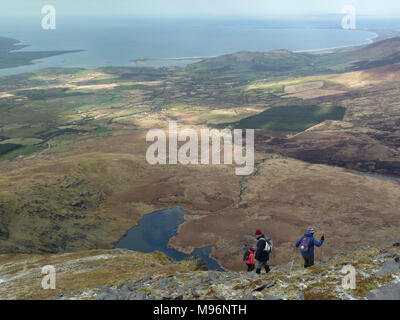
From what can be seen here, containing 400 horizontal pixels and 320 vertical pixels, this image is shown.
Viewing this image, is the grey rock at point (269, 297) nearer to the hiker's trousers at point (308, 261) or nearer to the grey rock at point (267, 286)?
the grey rock at point (267, 286)

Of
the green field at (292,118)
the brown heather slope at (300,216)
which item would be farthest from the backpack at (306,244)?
the green field at (292,118)

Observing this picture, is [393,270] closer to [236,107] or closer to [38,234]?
[38,234]

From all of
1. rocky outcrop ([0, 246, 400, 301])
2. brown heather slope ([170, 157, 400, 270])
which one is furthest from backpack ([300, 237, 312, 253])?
brown heather slope ([170, 157, 400, 270])

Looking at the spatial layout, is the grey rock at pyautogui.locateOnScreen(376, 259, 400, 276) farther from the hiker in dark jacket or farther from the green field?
the green field

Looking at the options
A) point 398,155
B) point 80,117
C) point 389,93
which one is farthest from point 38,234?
point 389,93

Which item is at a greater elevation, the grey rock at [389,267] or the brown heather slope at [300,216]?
the grey rock at [389,267]

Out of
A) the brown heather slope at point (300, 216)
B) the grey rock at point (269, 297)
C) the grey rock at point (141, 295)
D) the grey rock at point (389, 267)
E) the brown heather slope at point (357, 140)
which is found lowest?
the brown heather slope at point (300, 216)
